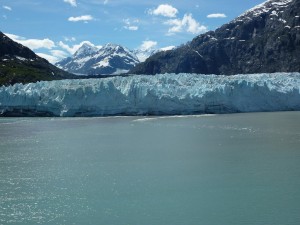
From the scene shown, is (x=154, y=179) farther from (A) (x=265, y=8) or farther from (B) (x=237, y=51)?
(A) (x=265, y=8)

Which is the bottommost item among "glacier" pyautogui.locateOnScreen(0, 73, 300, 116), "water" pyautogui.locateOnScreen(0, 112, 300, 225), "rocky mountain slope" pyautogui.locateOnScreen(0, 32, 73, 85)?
"water" pyautogui.locateOnScreen(0, 112, 300, 225)

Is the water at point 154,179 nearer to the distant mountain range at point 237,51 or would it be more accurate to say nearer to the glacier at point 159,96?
the glacier at point 159,96

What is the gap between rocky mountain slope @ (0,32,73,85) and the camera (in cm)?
5503

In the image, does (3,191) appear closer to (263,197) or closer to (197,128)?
(263,197)

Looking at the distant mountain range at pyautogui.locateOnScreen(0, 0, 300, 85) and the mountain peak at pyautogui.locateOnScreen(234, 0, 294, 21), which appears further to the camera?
the mountain peak at pyautogui.locateOnScreen(234, 0, 294, 21)

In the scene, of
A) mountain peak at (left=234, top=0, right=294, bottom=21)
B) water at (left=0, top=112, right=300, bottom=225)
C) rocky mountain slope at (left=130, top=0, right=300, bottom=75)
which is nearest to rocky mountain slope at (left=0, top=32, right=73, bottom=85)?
rocky mountain slope at (left=130, top=0, right=300, bottom=75)

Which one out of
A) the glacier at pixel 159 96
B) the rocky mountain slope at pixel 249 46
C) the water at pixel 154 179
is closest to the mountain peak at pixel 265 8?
the rocky mountain slope at pixel 249 46

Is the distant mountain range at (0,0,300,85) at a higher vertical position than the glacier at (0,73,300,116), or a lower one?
higher

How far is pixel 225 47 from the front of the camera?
86000 mm

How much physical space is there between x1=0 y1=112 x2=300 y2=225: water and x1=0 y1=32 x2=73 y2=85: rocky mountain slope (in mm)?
40108

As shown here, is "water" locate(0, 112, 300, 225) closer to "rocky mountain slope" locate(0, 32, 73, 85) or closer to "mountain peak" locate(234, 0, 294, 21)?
"rocky mountain slope" locate(0, 32, 73, 85)

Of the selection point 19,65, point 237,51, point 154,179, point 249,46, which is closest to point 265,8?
point 249,46

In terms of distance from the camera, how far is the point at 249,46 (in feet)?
268

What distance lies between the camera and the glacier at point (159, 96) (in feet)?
88.8
